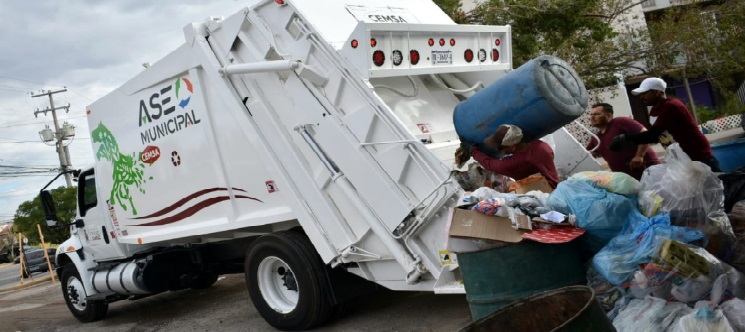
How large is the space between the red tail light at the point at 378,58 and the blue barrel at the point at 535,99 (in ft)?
2.68

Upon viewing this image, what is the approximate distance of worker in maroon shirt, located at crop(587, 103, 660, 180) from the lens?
17.5 feet

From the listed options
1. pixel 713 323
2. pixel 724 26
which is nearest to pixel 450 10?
pixel 724 26

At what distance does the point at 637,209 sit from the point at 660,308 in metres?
0.67

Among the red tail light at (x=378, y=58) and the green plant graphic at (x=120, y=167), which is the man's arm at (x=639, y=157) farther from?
the green plant graphic at (x=120, y=167)

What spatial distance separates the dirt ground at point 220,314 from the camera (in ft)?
18.3

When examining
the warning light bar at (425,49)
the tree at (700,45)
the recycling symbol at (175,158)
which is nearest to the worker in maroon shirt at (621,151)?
the warning light bar at (425,49)

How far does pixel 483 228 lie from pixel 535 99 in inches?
37.6

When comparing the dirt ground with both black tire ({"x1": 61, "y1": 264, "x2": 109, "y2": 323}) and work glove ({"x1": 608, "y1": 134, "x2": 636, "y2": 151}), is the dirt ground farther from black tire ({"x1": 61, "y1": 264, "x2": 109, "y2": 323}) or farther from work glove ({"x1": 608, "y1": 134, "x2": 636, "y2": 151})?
work glove ({"x1": 608, "y1": 134, "x2": 636, "y2": 151})

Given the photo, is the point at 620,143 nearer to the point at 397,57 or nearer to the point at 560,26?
the point at 397,57

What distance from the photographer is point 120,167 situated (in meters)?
7.41

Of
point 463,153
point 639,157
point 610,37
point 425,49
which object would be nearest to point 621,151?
point 639,157

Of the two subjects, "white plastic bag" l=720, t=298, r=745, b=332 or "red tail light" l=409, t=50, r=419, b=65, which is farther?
"red tail light" l=409, t=50, r=419, b=65

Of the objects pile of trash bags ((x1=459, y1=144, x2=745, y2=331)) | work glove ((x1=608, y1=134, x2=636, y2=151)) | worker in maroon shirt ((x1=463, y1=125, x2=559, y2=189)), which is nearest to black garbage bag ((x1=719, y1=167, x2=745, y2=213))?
pile of trash bags ((x1=459, y1=144, x2=745, y2=331))

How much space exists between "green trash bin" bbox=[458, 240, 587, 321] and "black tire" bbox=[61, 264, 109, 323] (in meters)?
5.87
